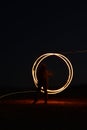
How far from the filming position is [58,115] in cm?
1505

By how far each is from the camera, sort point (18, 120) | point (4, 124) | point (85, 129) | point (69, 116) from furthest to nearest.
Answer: point (69, 116) < point (18, 120) < point (4, 124) < point (85, 129)

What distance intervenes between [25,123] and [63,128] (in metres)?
1.45

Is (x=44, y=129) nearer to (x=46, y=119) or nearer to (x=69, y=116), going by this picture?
(x=46, y=119)

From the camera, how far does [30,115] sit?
1503cm

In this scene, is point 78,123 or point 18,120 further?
point 18,120

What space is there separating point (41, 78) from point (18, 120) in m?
7.45

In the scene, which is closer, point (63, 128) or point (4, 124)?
point (63, 128)

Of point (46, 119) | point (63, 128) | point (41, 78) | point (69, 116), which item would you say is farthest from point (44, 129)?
point (41, 78)

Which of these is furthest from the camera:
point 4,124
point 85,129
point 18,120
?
point 18,120

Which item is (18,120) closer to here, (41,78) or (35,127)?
(35,127)

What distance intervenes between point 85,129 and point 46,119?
2.64 m

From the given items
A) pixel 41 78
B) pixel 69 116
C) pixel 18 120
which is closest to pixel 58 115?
pixel 69 116

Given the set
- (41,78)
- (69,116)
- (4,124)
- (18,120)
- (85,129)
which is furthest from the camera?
(41,78)

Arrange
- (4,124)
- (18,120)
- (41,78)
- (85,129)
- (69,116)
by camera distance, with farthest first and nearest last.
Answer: (41,78), (69,116), (18,120), (4,124), (85,129)
